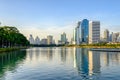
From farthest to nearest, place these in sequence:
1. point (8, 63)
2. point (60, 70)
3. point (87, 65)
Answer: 1. point (8, 63)
2. point (87, 65)
3. point (60, 70)

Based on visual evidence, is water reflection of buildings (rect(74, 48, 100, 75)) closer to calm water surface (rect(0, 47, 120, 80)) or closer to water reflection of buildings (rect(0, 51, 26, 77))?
calm water surface (rect(0, 47, 120, 80))

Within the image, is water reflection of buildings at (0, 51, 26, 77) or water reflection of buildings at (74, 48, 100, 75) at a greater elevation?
water reflection of buildings at (0, 51, 26, 77)

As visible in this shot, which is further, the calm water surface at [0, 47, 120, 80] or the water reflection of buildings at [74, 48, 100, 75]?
the water reflection of buildings at [74, 48, 100, 75]

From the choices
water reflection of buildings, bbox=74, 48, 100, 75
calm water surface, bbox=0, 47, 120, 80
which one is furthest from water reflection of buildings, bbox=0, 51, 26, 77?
water reflection of buildings, bbox=74, 48, 100, 75

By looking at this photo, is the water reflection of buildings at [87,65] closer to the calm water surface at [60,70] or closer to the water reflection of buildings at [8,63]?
the calm water surface at [60,70]

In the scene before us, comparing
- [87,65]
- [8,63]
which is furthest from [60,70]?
[8,63]

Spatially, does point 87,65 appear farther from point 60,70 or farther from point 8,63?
point 8,63

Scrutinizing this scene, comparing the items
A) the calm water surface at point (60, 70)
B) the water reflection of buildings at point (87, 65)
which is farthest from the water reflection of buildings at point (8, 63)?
the water reflection of buildings at point (87, 65)

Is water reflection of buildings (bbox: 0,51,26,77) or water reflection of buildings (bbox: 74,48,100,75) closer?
water reflection of buildings (bbox: 74,48,100,75)

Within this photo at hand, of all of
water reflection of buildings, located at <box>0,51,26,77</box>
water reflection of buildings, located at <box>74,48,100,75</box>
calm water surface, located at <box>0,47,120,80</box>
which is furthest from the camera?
water reflection of buildings, located at <box>0,51,26,77</box>

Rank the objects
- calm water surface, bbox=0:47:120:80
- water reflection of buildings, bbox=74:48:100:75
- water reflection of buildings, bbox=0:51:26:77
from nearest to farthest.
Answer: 1. calm water surface, bbox=0:47:120:80
2. water reflection of buildings, bbox=74:48:100:75
3. water reflection of buildings, bbox=0:51:26:77

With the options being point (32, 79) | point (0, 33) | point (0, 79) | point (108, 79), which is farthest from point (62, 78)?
point (0, 33)

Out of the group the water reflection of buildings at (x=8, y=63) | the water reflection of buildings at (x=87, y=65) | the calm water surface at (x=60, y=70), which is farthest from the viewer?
the water reflection of buildings at (x=8, y=63)

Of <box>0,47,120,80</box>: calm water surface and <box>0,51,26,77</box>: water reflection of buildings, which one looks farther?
<box>0,51,26,77</box>: water reflection of buildings
